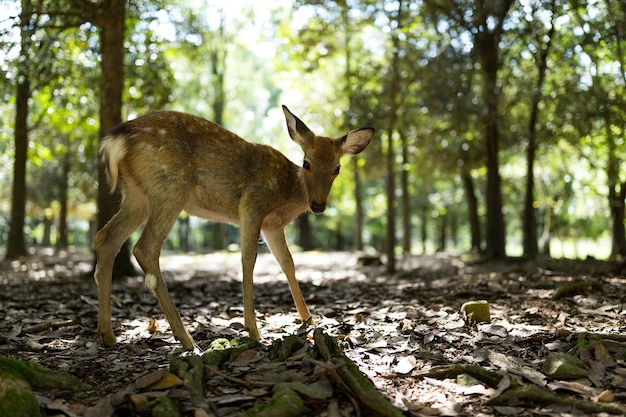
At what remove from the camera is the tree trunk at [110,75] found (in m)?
8.30

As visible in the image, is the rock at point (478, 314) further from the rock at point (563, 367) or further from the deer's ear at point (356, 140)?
the deer's ear at point (356, 140)

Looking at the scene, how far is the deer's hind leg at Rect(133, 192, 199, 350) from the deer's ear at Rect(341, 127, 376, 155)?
174 centimetres

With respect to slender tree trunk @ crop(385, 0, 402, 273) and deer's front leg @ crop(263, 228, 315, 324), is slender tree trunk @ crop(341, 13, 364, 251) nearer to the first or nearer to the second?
slender tree trunk @ crop(385, 0, 402, 273)

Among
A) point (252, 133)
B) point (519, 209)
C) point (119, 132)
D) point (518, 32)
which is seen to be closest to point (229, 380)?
point (119, 132)

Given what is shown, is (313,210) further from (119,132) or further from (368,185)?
(368,185)

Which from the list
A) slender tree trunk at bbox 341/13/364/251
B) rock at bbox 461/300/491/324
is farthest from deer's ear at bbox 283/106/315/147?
slender tree trunk at bbox 341/13/364/251

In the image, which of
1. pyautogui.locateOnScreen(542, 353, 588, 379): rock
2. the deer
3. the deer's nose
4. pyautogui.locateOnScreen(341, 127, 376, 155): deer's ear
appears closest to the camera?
pyautogui.locateOnScreen(542, 353, 588, 379): rock

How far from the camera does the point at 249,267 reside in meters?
4.88

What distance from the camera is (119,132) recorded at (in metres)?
4.75

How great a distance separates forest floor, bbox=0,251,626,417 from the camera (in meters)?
3.15

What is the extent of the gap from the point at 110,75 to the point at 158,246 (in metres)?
4.91

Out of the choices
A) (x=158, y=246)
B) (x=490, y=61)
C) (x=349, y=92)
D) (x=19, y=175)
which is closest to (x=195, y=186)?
(x=158, y=246)

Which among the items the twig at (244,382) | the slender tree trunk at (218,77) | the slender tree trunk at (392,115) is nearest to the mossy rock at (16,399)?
the twig at (244,382)

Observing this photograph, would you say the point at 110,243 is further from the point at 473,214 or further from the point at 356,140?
the point at 473,214
